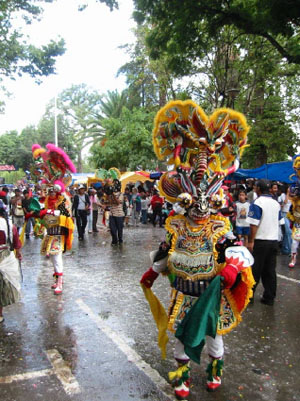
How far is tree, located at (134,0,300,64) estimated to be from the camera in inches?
338

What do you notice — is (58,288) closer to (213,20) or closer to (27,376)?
(27,376)

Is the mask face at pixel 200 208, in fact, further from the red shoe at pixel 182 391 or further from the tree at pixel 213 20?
the tree at pixel 213 20

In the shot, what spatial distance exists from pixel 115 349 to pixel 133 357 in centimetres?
29

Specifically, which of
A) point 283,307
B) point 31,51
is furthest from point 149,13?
point 283,307

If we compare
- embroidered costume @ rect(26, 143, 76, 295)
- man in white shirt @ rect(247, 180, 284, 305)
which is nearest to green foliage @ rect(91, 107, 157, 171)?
embroidered costume @ rect(26, 143, 76, 295)

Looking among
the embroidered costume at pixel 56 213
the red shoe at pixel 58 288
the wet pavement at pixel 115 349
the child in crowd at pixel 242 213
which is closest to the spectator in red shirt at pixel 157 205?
the child in crowd at pixel 242 213

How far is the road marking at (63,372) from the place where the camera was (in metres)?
3.35

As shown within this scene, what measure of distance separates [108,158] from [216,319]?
2391 centimetres

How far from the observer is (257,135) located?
17000 mm

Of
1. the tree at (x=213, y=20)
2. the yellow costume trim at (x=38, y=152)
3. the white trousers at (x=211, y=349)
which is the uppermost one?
the tree at (x=213, y=20)

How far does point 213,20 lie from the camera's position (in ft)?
33.8

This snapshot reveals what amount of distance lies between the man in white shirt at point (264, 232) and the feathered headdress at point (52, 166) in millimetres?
3204

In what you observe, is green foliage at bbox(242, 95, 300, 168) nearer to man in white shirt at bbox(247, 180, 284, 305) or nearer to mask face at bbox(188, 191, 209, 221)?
man in white shirt at bbox(247, 180, 284, 305)

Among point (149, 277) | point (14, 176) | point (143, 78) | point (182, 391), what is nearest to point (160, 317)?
point (149, 277)
